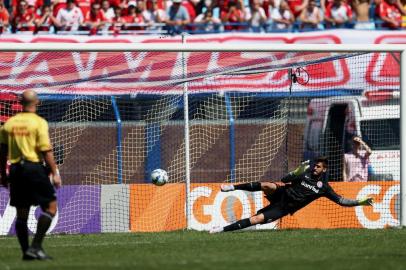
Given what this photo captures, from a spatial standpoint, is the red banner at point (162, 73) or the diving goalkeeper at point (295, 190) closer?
Result: the diving goalkeeper at point (295, 190)

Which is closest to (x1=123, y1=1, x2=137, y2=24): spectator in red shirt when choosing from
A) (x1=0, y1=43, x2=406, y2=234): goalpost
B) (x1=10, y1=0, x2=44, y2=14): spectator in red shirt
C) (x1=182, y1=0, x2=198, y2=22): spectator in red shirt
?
(x1=182, y1=0, x2=198, y2=22): spectator in red shirt

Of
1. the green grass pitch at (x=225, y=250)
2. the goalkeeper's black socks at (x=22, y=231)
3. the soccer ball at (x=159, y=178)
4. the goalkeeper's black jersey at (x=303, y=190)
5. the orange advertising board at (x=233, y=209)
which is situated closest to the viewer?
the green grass pitch at (x=225, y=250)

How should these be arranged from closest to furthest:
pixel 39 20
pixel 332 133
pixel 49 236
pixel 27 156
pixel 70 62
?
pixel 27 156 → pixel 49 236 → pixel 70 62 → pixel 332 133 → pixel 39 20

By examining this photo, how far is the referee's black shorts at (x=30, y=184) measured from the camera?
1232cm

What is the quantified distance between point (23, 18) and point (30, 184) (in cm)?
1408

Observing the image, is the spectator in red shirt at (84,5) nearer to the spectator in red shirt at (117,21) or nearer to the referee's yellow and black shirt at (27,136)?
the spectator in red shirt at (117,21)

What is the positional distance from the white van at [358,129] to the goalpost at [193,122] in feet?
0.14

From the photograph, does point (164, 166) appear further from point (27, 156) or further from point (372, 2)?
point (372, 2)

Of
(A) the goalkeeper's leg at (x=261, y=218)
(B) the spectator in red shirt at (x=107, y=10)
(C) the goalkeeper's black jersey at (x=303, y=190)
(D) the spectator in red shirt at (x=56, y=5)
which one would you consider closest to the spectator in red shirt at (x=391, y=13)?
(B) the spectator in red shirt at (x=107, y=10)

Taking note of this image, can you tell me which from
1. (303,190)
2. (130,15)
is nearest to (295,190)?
(303,190)

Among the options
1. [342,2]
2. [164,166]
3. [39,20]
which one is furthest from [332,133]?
[39,20]

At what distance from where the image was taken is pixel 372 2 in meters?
27.8

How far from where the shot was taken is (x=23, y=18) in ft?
84.6

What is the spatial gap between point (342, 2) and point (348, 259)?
52.8 feet
